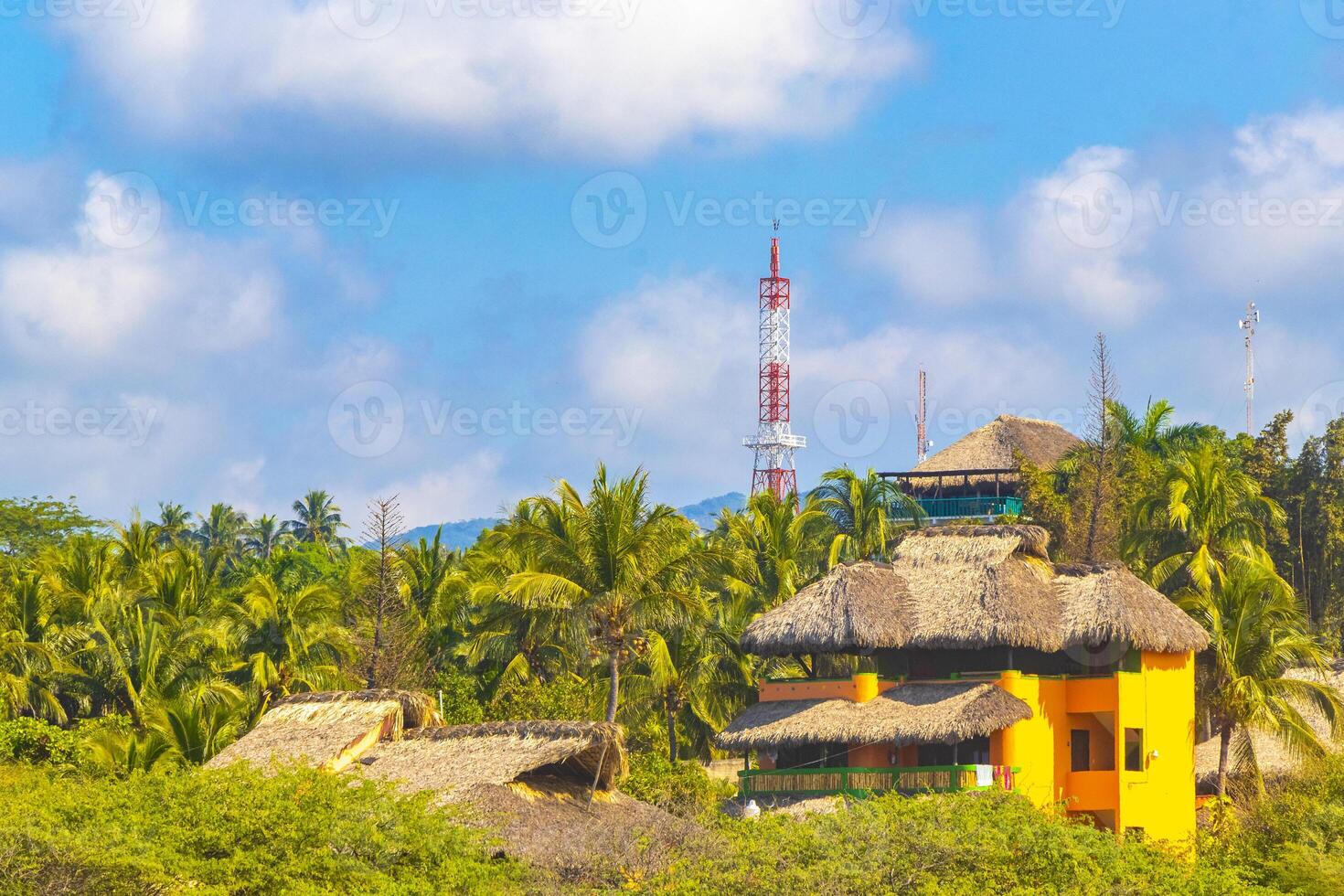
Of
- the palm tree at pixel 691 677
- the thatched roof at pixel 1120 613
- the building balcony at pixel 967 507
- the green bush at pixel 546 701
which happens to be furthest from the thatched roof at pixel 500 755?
the building balcony at pixel 967 507

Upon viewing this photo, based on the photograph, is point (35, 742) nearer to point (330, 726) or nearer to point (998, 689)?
point (330, 726)

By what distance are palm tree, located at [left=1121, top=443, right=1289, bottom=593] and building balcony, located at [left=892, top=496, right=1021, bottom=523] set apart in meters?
11.4

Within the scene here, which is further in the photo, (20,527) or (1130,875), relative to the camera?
(20,527)

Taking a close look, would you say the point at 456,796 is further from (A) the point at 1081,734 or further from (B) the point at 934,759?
(A) the point at 1081,734

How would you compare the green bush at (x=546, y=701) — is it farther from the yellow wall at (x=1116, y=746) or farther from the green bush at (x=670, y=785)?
the yellow wall at (x=1116, y=746)

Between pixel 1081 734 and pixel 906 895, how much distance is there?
14.1 m

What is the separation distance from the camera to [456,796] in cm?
3027

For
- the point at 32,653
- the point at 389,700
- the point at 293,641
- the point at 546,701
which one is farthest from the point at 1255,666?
the point at 32,653

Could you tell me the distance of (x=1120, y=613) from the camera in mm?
36875

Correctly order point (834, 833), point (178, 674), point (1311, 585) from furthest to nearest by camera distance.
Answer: point (1311, 585), point (178, 674), point (834, 833)

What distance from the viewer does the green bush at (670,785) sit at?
36.8 meters

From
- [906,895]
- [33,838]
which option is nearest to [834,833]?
[906,895]

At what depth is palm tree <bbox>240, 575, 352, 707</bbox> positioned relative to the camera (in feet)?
146

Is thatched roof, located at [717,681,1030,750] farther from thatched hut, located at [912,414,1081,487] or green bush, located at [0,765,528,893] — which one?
thatched hut, located at [912,414,1081,487]
